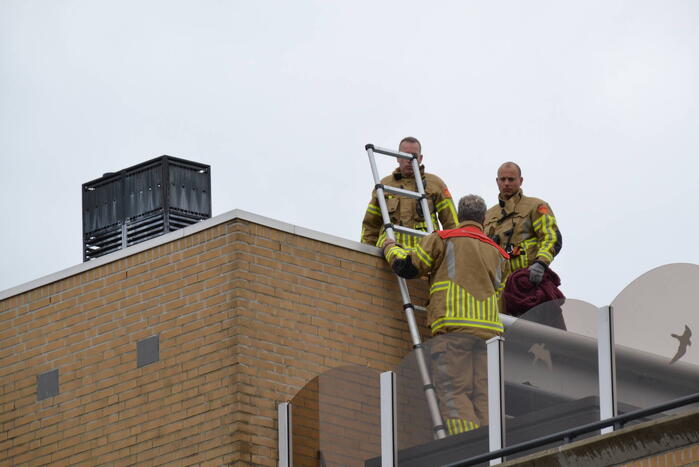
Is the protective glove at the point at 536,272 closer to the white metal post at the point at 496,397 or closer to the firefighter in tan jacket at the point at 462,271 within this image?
the firefighter in tan jacket at the point at 462,271

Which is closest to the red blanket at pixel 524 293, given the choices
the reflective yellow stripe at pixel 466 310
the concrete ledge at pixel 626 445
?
the reflective yellow stripe at pixel 466 310

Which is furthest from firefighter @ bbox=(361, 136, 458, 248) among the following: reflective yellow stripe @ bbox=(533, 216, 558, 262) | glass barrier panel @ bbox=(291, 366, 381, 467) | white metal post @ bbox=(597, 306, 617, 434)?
white metal post @ bbox=(597, 306, 617, 434)

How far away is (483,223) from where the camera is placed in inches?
754

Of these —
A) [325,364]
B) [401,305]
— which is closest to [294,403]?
[325,364]

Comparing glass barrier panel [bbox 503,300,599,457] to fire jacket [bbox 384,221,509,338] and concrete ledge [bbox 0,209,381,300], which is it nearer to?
fire jacket [bbox 384,221,509,338]

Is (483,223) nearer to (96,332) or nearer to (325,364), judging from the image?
(325,364)

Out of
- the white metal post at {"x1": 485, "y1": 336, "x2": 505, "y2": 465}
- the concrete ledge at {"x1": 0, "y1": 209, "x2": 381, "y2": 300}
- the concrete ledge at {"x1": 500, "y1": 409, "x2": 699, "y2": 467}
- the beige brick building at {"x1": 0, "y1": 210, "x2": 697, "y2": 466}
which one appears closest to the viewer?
the concrete ledge at {"x1": 500, "y1": 409, "x2": 699, "y2": 467}

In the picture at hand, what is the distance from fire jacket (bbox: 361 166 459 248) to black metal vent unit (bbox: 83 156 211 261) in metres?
2.91

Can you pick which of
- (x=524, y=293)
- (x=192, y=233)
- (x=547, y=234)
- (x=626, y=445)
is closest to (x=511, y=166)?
(x=547, y=234)

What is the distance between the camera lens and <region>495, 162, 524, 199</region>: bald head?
19.2 metres

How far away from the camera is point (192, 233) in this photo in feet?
57.6

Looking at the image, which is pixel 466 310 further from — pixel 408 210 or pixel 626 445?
pixel 626 445

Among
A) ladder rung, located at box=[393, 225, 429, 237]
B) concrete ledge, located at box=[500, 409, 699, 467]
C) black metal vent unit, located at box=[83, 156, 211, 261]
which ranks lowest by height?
concrete ledge, located at box=[500, 409, 699, 467]

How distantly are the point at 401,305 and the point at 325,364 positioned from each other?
3.97ft
